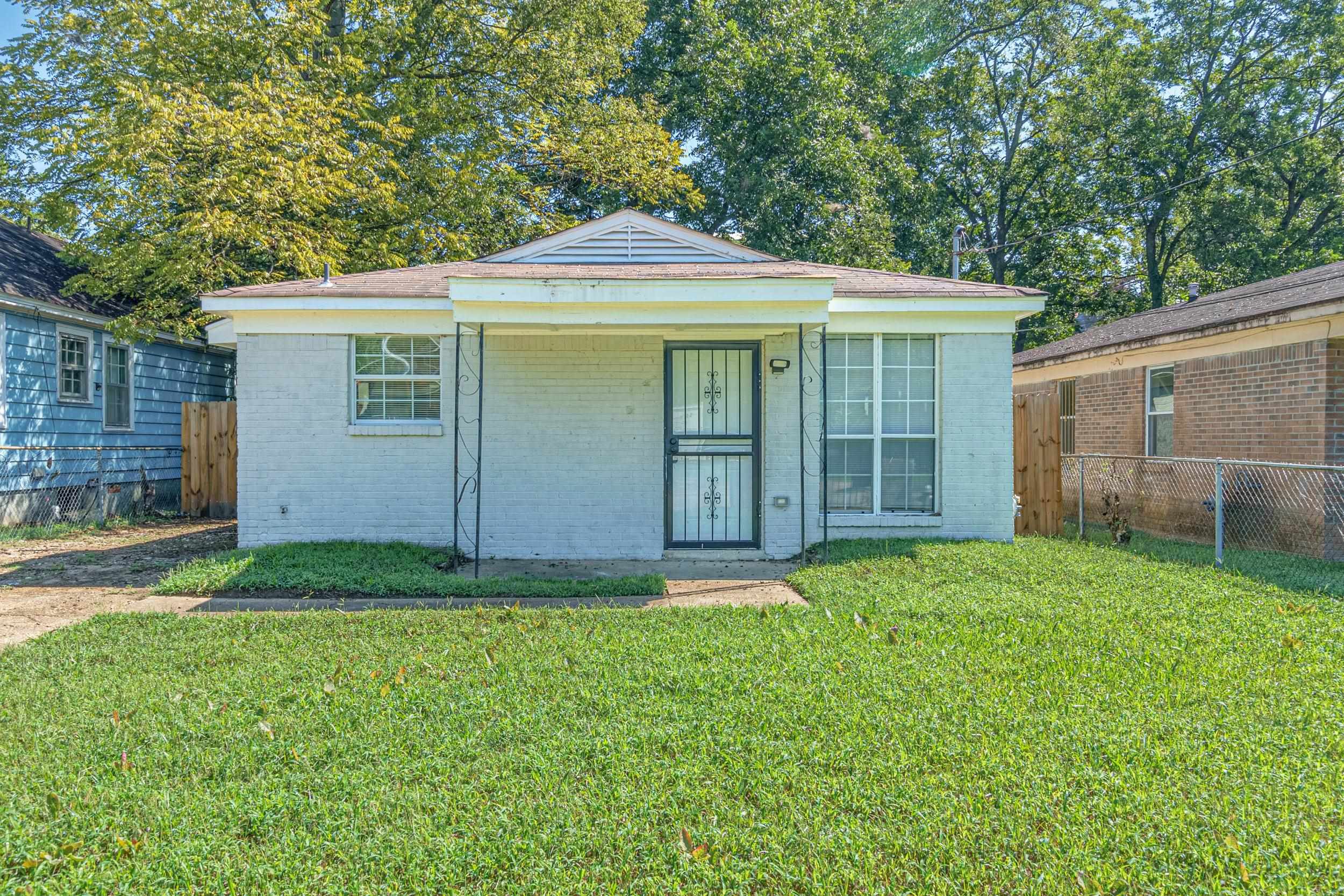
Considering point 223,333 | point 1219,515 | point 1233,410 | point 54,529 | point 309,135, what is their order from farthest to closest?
point 309,135
point 54,529
point 1233,410
point 223,333
point 1219,515

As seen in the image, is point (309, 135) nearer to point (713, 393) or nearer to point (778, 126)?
point (713, 393)

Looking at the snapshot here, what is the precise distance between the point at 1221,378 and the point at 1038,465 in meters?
2.74

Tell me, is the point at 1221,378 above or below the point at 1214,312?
below

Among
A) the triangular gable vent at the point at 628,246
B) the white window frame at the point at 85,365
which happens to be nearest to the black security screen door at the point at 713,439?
the triangular gable vent at the point at 628,246

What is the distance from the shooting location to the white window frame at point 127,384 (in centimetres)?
1406

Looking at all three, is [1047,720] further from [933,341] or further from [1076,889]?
[933,341]

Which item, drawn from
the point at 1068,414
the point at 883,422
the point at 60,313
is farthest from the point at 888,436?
the point at 60,313

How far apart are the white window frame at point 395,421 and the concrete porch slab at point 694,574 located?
A: 5.62 feet

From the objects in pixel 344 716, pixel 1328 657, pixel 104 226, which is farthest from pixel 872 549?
pixel 104 226

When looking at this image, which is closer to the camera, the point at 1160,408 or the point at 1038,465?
the point at 1038,465

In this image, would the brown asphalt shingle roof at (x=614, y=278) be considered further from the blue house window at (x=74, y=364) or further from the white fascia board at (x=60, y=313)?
the blue house window at (x=74, y=364)

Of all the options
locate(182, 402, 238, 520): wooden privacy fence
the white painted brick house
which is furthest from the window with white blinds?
locate(182, 402, 238, 520): wooden privacy fence

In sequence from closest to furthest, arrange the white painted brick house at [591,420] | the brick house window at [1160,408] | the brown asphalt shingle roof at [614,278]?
the brown asphalt shingle roof at [614,278] < the white painted brick house at [591,420] < the brick house window at [1160,408]

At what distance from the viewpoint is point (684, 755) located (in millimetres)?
3557
